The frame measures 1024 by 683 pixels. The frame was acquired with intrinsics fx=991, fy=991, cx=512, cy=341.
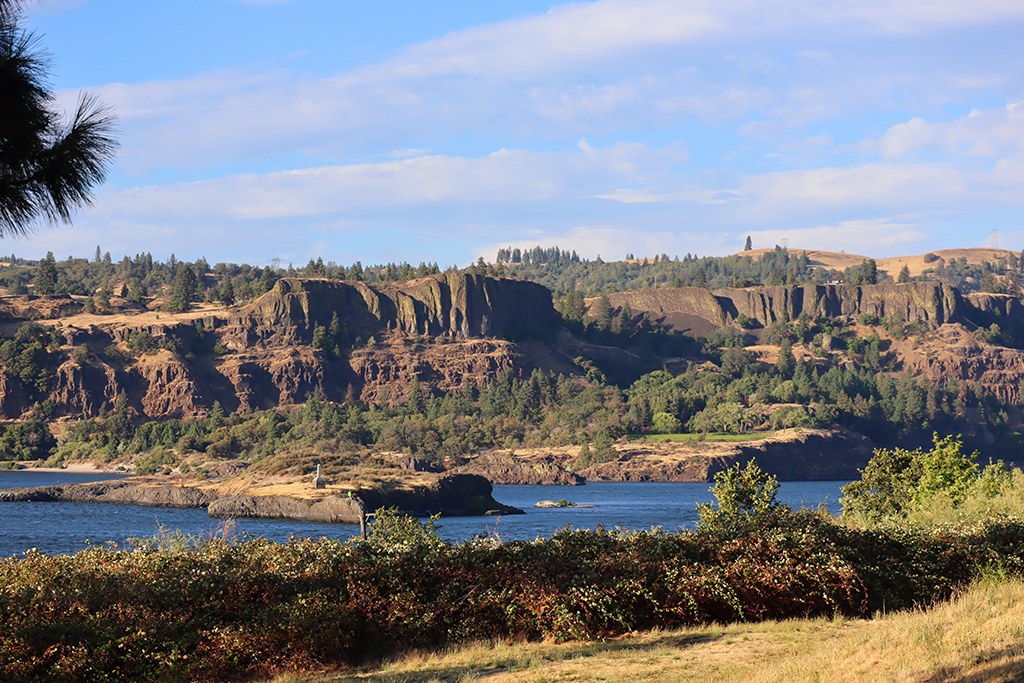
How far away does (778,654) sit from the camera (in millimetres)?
15062

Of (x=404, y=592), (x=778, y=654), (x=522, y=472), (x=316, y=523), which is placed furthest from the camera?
(x=522, y=472)

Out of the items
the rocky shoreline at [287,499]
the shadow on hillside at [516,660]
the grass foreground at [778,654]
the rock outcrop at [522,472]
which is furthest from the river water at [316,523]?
the grass foreground at [778,654]

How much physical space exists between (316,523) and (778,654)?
82.4 m

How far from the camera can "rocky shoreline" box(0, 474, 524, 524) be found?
95.6 metres

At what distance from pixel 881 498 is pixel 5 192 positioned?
4261 cm

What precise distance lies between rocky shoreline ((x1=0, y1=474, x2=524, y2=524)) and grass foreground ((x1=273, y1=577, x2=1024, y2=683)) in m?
71.0

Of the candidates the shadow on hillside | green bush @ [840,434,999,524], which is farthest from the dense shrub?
green bush @ [840,434,999,524]

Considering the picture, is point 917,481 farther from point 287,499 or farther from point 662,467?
point 662,467

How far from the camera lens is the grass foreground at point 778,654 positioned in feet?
40.2

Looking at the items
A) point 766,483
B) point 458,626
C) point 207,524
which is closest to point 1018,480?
point 766,483

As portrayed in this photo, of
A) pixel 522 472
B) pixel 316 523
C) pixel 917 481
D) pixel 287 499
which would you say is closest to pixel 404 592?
pixel 917 481

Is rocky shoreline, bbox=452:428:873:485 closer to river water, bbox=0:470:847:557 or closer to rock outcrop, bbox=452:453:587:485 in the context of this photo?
rock outcrop, bbox=452:453:587:485

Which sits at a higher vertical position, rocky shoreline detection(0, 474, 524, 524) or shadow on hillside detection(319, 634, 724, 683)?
shadow on hillside detection(319, 634, 724, 683)

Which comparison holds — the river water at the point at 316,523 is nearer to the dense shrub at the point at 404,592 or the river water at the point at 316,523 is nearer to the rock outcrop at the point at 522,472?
the rock outcrop at the point at 522,472
